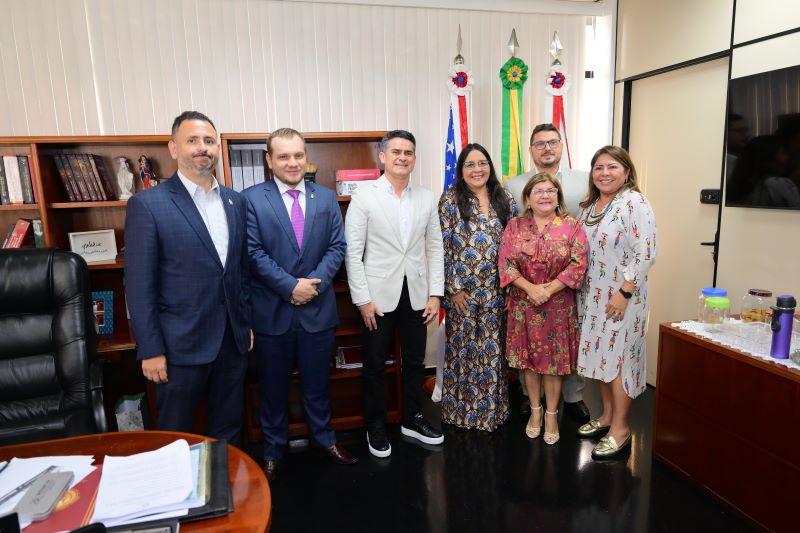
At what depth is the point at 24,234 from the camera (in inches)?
101

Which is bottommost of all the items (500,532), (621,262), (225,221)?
(500,532)

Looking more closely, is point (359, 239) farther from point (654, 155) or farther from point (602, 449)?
point (654, 155)

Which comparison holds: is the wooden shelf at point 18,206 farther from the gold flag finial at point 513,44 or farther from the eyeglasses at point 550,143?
the gold flag finial at point 513,44

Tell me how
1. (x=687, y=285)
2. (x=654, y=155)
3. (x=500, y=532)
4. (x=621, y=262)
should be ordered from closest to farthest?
(x=500, y=532), (x=621, y=262), (x=687, y=285), (x=654, y=155)

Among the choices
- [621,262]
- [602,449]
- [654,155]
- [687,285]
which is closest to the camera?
[621,262]

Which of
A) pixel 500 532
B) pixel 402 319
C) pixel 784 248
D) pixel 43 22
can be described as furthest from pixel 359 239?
pixel 43 22

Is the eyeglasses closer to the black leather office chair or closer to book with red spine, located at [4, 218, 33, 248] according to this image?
the black leather office chair

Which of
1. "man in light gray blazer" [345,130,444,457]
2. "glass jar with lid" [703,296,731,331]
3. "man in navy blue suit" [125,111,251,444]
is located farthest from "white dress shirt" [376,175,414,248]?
"glass jar with lid" [703,296,731,331]

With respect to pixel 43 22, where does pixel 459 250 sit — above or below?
below

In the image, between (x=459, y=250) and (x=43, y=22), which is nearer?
(x=459, y=250)

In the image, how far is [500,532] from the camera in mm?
1939

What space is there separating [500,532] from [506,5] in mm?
3142

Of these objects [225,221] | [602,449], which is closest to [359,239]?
[225,221]

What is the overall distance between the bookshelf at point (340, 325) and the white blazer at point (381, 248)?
0.39 metres
